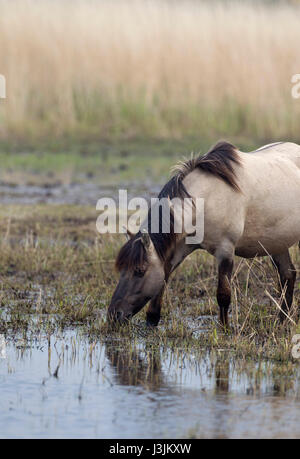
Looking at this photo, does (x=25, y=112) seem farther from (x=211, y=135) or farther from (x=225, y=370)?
(x=225, y=370)

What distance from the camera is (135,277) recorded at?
642cm

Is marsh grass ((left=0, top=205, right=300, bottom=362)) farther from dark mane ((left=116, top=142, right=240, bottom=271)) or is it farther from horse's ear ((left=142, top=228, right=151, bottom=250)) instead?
horse's ear ((left=142, top=228, right=151, bottom=250))

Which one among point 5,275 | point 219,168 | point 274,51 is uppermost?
point 274,51

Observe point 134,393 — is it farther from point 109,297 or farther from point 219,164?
point 109,297

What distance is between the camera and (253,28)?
53.3ft

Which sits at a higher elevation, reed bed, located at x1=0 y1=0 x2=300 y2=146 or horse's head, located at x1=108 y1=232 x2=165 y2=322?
reed bed, located at x1=0 y1=0 x2=300 y2=146

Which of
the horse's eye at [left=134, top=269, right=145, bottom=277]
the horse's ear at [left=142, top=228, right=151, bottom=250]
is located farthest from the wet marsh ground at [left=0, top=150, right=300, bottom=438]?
the horse's ear at [left=142, top=228, right=151, bottom=250]

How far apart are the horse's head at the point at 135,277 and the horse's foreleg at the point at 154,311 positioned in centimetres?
7

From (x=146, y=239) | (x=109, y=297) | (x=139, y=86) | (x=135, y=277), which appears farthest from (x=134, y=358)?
(x=139, y=86)

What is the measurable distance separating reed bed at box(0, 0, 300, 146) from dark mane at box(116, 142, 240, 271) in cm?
855

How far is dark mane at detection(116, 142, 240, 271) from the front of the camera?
633 cm
